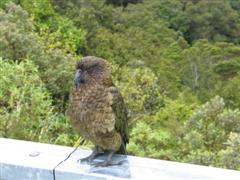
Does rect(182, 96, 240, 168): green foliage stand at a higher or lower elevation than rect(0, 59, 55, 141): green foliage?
lower

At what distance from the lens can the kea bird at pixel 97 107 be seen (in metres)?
2.01

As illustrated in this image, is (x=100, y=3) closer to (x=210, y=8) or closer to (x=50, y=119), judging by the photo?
(x=210, y=8)

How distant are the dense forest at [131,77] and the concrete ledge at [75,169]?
6.45 feet

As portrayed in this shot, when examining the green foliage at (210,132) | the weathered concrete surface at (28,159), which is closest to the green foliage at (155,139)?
the green foliage at (210,132)

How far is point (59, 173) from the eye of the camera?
1.68 metres

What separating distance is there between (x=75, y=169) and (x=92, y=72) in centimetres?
45

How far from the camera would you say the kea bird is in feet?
6.59

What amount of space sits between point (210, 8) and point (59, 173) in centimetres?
2894

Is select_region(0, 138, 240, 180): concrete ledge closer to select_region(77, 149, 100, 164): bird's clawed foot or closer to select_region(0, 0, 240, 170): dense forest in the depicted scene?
select_region(77, 149, 100, 164): bird's clawed foot

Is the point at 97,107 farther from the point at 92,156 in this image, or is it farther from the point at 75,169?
the point at 75,169

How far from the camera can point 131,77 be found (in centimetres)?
1012

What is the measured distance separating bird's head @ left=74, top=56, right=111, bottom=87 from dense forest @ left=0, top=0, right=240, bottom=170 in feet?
5.72

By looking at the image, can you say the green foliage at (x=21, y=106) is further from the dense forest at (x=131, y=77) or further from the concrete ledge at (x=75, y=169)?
the concrete ledge at (x=75, y=169)

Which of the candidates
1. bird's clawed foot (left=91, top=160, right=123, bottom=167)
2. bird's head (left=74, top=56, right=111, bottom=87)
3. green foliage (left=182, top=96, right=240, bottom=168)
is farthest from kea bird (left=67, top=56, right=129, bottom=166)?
green foliage (left=182, top=96, right=240, bottom=168)
